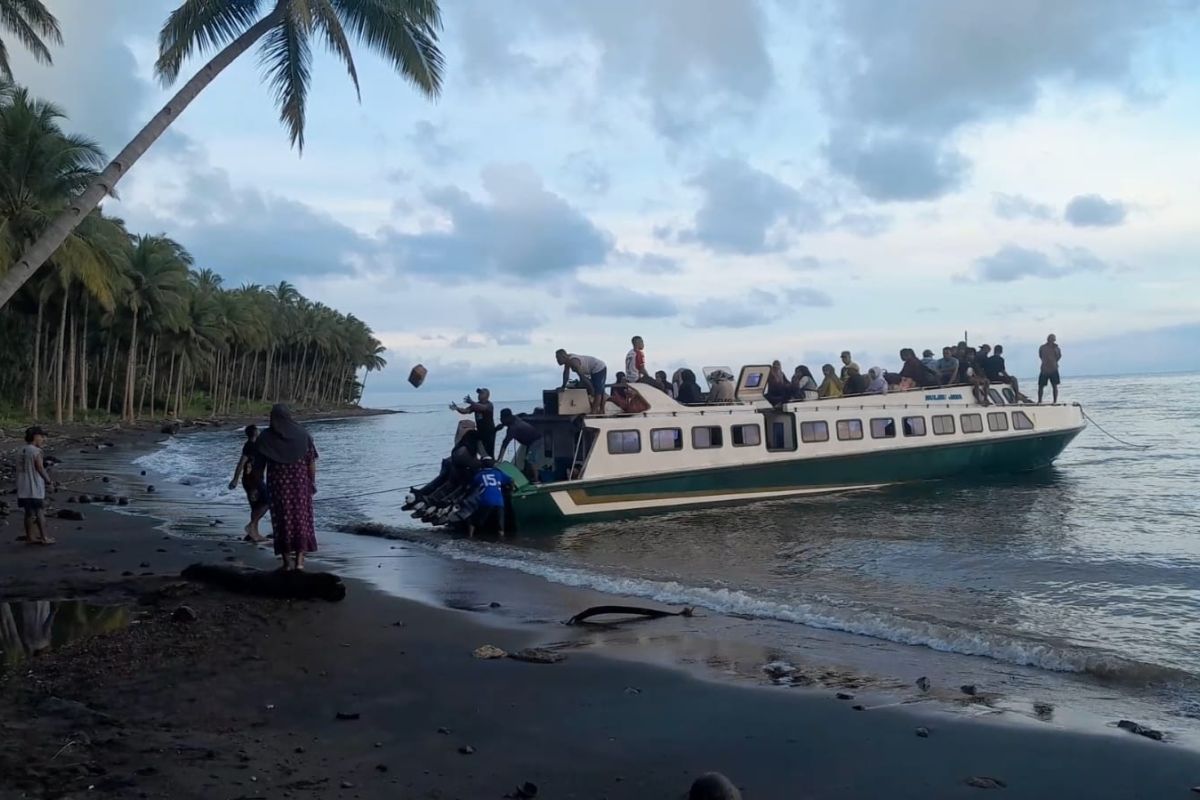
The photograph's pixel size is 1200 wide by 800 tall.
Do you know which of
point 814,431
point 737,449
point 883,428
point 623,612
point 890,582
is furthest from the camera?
point 883,428

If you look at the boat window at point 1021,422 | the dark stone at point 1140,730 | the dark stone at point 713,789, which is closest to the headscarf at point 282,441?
the dark stone at point 713,789

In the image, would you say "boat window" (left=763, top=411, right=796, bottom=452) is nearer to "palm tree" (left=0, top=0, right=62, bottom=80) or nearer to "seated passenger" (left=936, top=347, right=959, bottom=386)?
"seated passenger" (left=936, top=347, right=959, bottom=386)

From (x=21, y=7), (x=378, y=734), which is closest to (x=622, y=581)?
(x=378, y=734)

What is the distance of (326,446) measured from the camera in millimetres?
52250

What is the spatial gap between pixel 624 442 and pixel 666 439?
42.3 inches

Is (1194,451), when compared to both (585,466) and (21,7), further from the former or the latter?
(21,7)

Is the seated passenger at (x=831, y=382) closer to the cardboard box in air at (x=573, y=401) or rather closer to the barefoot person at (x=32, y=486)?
the cardboard box in air at (x=573, y=401)

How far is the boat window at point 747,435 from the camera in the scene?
20953 millimetres

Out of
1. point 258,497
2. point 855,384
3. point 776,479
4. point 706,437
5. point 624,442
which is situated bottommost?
point 258,497

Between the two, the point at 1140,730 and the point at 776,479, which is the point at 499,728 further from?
the point at 776,479

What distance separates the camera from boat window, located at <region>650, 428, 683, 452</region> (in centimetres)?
1994

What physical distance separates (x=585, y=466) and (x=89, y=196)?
1056 cm

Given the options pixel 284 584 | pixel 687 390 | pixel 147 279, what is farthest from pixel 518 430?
pixel 147 279

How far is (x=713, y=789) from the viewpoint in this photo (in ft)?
15.2
